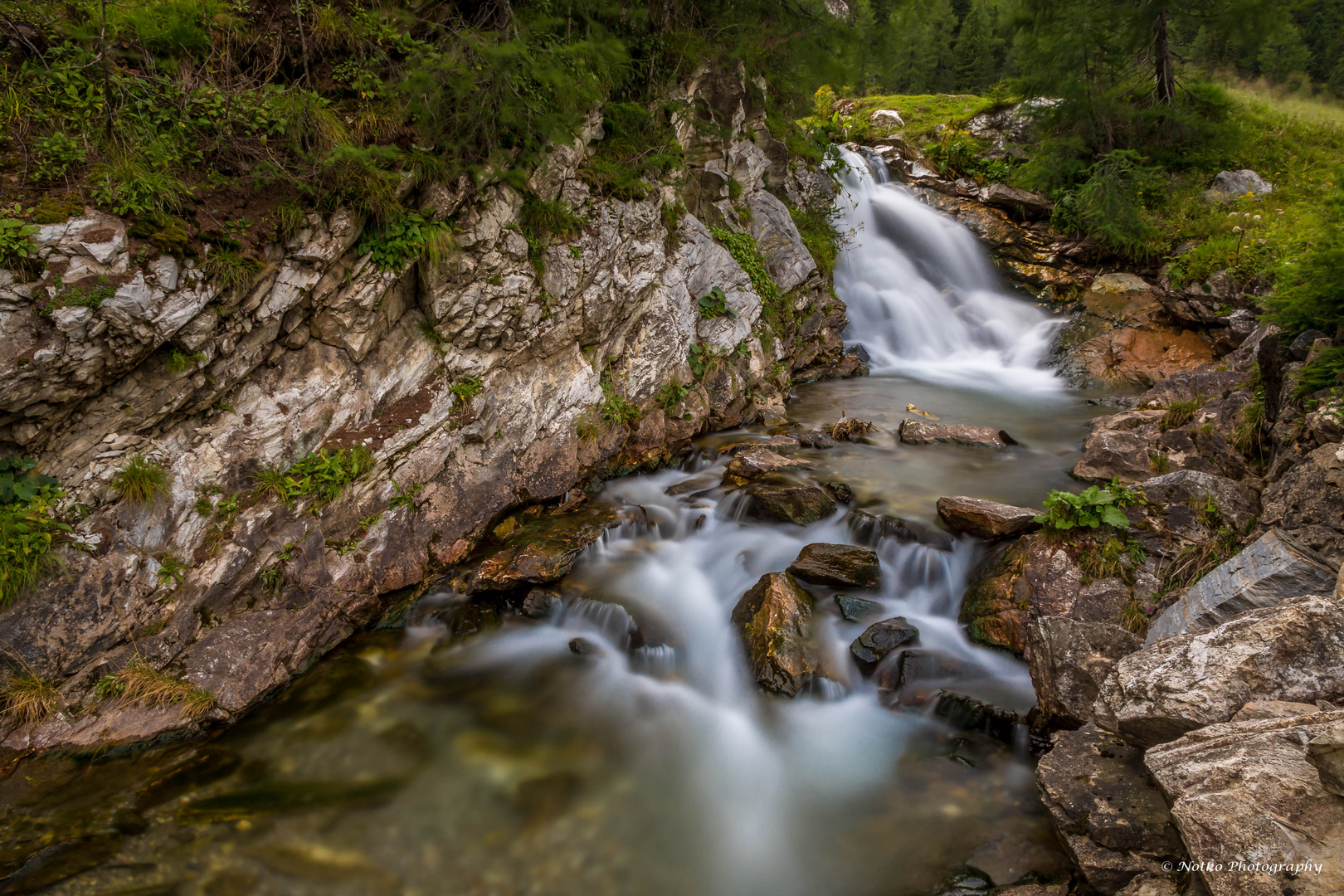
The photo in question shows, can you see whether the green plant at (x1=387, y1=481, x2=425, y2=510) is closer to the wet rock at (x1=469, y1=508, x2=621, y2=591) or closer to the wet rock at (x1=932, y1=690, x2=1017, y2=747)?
the wet rock at (x1=469, y1=508, x2=621, y2=591)

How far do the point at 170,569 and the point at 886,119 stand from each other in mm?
22894

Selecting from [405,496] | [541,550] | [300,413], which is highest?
[300,413]

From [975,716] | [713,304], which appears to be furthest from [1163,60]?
[975,716]

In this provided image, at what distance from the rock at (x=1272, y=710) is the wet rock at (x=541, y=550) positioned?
16.4 feet

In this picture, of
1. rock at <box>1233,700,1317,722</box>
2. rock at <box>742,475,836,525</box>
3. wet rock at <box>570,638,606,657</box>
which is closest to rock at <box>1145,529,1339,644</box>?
rock at <box>1233,700,1317,722</box>

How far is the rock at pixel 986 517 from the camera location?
19.2ft

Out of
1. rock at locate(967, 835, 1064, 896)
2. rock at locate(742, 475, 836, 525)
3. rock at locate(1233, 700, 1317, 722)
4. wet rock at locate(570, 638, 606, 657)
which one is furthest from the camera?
rock at locate(742, 475, 836, 525)

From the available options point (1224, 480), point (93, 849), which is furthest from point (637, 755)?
point (1224, 480)

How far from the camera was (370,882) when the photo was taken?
3.59 meters

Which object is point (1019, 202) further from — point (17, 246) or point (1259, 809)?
point (17, 246)

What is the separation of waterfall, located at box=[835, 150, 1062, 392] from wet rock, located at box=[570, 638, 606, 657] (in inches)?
391

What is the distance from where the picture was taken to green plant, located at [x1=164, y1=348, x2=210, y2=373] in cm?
457

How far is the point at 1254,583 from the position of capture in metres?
3.55

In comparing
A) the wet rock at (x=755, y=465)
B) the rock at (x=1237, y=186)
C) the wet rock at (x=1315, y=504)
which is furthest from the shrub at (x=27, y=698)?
the rock at (x=1237, y=186)
